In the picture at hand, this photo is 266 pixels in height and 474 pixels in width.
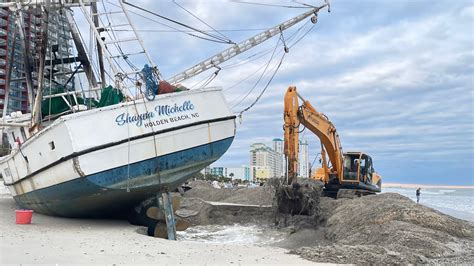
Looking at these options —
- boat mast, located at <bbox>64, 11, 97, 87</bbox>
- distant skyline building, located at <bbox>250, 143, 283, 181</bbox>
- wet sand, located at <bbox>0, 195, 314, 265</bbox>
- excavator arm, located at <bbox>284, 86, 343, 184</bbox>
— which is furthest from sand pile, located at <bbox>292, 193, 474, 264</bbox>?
distant skyline building, located at <bbox>250, 143, 283, 181</bbox>

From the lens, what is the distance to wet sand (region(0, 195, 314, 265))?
7.10 m

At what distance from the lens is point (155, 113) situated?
37.3ft

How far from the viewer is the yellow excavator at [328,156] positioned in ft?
50.7

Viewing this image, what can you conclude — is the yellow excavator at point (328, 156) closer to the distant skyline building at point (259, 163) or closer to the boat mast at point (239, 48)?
the boat mast at point (239, 48)

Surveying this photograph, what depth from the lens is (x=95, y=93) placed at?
49.5ft

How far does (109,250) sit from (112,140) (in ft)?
10.8

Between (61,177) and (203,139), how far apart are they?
11.7ft

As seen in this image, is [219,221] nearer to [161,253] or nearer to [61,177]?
[61,177]

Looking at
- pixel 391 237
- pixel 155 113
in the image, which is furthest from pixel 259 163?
pixel 391 237

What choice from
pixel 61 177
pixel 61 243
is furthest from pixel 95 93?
pixel 61 243

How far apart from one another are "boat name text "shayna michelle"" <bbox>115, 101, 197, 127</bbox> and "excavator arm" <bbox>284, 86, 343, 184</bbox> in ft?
14.9

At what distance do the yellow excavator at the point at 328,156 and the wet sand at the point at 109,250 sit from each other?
650cm

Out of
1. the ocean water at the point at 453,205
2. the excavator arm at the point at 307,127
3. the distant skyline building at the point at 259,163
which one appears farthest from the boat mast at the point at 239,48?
the distant skyline building at the point at 259,163

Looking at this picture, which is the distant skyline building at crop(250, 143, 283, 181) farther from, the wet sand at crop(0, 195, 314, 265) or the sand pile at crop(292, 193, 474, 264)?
the wet sand at crop(0, 195, 314, 265)
